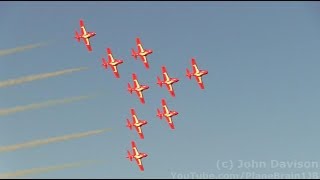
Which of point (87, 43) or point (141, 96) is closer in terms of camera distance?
point (87, 43)

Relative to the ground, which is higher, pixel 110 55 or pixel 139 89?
pixel 110 55

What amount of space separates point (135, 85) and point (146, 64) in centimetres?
1025

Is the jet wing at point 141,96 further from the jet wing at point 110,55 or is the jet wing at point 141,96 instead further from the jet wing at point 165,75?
the jet wing at point 110,55

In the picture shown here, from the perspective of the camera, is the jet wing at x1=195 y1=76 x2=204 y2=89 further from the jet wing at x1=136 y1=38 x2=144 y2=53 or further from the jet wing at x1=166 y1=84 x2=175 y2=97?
the jet wing at x1=136 y1=38 x2=144 y2=53

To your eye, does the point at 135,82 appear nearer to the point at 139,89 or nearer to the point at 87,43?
the point at 139,89

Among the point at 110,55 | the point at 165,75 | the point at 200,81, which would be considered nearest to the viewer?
the point at 200,81

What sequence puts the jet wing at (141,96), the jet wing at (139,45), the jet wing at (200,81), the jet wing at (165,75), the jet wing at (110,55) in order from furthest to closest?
1. the jet wing at (141,96)
2. the jet wing at (165,75)
3. the jet wing at (110,55)
4. the jet wing at (139,45)
5. the jet wing at (200,81)

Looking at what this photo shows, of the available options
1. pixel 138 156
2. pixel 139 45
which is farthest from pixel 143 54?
pixel 138 156

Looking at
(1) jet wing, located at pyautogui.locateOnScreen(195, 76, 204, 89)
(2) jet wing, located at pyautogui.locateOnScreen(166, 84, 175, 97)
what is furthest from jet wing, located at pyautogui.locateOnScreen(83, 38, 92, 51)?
(1) jet wing, located at pyautogui.locateOnScreen(195, 76, 204, 89)

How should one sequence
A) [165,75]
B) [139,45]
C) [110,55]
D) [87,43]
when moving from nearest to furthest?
[87,43], [139,45], [110,55], [165,75]

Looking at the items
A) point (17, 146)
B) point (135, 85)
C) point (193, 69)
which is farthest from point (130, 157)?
point (17, 146)

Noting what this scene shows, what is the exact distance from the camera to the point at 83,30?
172 metres

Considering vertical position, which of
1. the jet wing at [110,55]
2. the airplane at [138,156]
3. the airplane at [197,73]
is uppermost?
the jet wing at [110,55]

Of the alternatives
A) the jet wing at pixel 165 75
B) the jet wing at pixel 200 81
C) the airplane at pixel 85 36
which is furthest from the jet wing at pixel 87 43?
the jet wing at pixel 200 81
